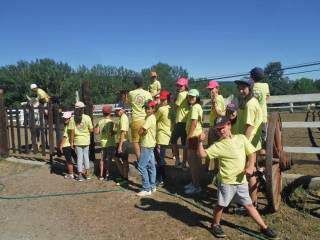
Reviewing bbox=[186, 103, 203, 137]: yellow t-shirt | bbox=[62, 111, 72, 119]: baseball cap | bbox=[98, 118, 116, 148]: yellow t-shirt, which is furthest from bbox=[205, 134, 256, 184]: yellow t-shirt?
bbox=[62, 111, 72, 119]: baseball cap

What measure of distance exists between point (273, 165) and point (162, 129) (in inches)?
92.8

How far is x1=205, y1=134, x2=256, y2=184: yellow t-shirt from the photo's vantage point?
4855 mm

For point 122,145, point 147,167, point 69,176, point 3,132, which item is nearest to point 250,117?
point 147,167

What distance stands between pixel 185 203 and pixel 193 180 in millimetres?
551

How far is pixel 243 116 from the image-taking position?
17.9 feet

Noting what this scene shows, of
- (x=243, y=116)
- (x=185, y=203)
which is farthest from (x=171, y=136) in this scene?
(x=243, y=116)

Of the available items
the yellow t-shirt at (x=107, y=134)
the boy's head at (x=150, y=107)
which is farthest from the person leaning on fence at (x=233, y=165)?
the yellow t-shirt at (x=107, y=134)

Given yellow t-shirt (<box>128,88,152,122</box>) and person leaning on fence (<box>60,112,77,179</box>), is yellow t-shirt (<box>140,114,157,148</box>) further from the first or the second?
person leaning on fence (<box>60,112,77,179</box>)

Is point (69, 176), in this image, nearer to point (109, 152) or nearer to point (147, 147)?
point (109, 152)

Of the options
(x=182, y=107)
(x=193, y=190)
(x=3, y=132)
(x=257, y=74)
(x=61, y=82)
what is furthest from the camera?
(x=61, y=82)

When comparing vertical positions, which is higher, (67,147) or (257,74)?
(257,74)

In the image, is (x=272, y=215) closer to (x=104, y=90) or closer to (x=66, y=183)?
(x=66, y=183)

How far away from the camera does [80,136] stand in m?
8.31

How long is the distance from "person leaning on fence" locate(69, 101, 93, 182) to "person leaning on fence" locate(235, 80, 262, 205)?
3.85m
